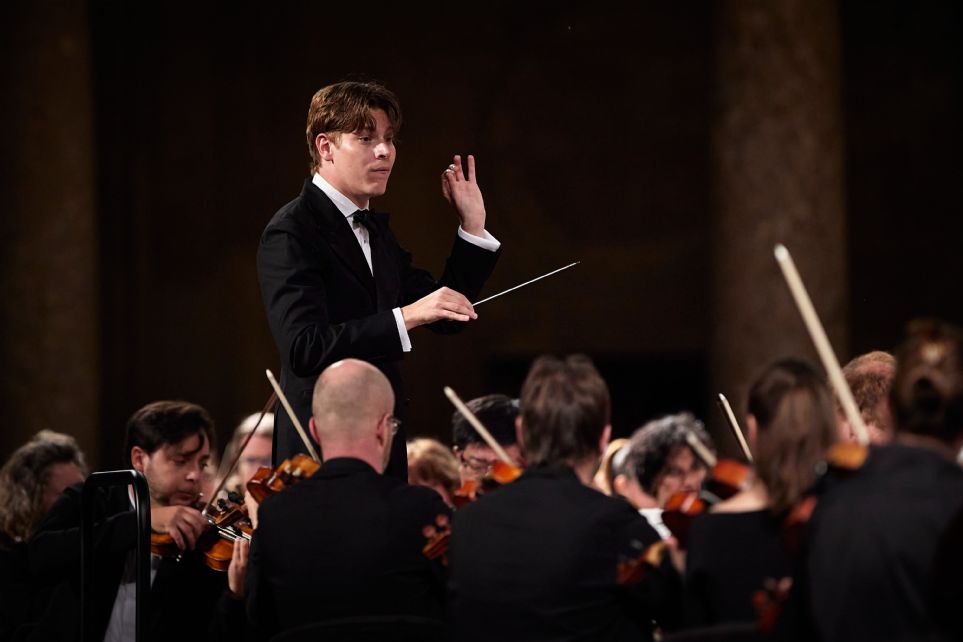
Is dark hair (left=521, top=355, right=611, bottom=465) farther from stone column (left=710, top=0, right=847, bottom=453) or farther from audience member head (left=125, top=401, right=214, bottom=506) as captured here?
stone column (left=710, top=0, right=847, bottom=453)

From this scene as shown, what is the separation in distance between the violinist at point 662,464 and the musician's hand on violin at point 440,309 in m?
1.02

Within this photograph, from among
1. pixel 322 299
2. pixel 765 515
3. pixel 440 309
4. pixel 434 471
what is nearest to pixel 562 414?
pixel 765 515

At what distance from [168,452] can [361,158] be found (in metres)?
1.22

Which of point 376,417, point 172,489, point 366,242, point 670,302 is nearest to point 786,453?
point 376,417

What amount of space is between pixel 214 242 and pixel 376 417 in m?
6.55

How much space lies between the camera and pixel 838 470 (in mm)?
2551

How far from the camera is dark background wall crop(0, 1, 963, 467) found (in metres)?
9.64

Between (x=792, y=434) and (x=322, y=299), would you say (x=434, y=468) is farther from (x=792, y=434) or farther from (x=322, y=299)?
(x=792, y=434)

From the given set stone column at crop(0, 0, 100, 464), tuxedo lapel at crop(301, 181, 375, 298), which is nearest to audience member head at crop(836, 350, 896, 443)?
tuxedo lapel at crop(301, 181, 375, 298)

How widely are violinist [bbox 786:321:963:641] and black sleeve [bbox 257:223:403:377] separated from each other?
1.49m

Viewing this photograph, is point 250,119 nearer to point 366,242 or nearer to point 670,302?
point 670,302

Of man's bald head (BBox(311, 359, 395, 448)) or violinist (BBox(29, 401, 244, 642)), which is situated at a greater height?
man's bald head (BBox(311, 359, 395, 448))

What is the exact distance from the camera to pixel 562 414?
312 cm

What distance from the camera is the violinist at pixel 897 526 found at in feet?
7.89
